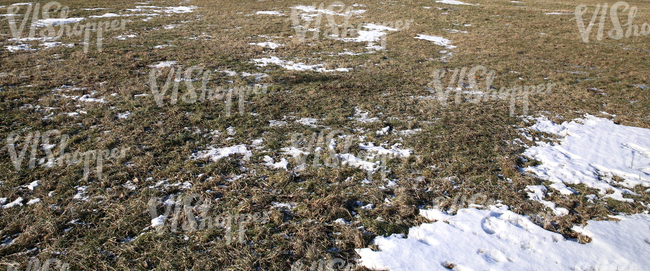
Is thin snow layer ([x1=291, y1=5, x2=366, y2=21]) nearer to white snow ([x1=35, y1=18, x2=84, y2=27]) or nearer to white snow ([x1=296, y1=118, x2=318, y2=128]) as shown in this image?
white snow ([x1=35, y1=18, x2=84, y2=27])

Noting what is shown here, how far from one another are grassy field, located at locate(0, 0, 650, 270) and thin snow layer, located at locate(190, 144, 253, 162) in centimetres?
7

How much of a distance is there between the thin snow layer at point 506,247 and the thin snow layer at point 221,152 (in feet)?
8.99

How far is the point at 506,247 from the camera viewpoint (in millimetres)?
3725

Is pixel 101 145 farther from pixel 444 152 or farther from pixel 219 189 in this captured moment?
pixel 444 152

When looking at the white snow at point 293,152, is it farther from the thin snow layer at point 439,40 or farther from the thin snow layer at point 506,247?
the thin snow layer at point 439,40

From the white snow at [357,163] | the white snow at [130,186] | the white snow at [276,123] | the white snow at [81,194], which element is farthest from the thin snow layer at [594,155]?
the white snow at [81,194]

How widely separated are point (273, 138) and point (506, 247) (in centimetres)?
393

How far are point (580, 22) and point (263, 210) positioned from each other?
20359mm

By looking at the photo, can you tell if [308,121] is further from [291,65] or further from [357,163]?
[291,65]

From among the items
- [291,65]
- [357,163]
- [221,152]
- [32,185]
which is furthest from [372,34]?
[32,185]

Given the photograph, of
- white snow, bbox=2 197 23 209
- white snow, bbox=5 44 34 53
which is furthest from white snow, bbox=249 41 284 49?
white snow, bbox=2 197 23 209

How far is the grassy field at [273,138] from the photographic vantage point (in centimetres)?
378

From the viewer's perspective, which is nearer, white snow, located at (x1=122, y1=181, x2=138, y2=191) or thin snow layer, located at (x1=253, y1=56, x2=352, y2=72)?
white snow, located at (x1=122, y1=181, x2=138, y2=191)

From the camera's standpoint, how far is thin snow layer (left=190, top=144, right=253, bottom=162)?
5410mm
